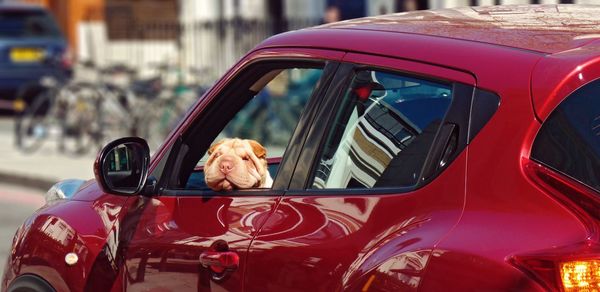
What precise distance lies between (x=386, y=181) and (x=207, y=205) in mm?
703

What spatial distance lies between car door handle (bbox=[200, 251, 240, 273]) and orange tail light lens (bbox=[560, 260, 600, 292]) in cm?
A: 113

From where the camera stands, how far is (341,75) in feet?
12.7

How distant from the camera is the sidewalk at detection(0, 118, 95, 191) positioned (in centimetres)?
1398

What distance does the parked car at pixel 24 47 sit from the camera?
73.8ft

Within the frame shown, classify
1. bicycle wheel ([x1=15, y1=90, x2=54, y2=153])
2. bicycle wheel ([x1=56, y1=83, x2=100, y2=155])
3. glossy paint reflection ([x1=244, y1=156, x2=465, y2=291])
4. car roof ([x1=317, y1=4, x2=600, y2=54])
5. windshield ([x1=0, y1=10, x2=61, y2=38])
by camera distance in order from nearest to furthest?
glossy paint reflection ([x1=244, y1=156, x2=465, y2=291]) → car roof ([x1=317, y1=4, x2=600, y2=54]) → bicycle wheel ([x1=56, y1=83, x2=100, y2=155]) → bicycle wheel ([x1=15, y1=90, x2=54, y2=153]) → windshield ([x1=0, y1=10, x2=61, y2=38])

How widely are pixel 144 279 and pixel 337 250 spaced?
94 cm

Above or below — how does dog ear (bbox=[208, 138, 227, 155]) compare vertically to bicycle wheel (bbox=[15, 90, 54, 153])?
above

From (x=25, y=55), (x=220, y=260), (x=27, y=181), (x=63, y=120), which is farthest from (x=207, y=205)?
(x=25, y=55)

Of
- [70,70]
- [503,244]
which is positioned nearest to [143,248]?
[503,244]

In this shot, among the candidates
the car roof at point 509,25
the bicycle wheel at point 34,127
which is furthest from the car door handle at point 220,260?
the bicycle wheel at point 34,127

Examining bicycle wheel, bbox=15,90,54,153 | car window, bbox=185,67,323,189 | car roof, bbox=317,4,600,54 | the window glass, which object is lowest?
bicycle wheel, bbox=15,90,54,153

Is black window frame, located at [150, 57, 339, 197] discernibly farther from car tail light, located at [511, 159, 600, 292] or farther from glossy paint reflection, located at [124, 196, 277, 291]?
car tail light, located at [511, 159, 600, 292]

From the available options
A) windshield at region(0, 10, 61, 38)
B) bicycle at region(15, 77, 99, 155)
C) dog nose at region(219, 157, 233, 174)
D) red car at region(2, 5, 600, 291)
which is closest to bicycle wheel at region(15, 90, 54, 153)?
bicycle at region(15, 77, 99, 155)

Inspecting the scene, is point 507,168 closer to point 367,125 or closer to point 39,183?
point 367,125
